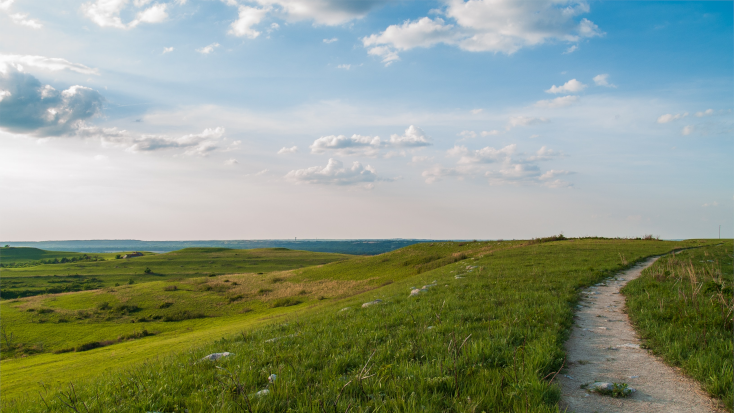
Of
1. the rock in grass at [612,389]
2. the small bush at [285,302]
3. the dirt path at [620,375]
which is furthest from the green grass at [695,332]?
the small bush at [285,302]

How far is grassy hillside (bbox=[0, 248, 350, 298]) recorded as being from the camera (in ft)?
300

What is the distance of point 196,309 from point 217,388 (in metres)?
52.7

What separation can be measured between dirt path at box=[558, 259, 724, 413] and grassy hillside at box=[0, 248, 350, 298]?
109600 millimetres

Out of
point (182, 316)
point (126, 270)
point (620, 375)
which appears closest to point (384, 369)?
point (620, 375)

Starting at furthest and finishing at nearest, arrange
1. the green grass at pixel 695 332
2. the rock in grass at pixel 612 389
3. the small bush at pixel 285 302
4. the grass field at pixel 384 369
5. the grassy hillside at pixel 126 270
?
the grassy hillside at pixel 126 270
the small bush at pixel 285 302
the green grass at pixel 695 332
the rock in grass at pixel 612 389
the grass field at pixel 384 369

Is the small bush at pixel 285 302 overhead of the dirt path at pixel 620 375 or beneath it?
beneath

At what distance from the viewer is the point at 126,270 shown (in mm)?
128000

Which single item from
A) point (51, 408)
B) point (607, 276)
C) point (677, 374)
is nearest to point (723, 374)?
point (677, 374)

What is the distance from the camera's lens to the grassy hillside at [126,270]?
9144cm

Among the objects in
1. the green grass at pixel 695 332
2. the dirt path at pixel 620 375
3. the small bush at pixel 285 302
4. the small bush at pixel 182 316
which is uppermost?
the green grass at pixel 695 332

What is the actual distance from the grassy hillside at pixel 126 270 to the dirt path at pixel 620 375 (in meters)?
110

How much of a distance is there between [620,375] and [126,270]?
157 meters

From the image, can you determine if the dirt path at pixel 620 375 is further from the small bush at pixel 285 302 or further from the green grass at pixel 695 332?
the small bush at pixel 285 302

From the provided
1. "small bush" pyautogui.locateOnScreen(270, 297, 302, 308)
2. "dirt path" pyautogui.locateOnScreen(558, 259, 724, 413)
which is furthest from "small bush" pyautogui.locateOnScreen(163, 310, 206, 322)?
"dirt path" pyautogui.locateOnScreen(558, 259, 724, 413)
